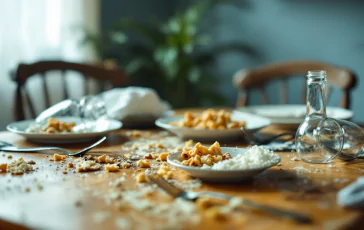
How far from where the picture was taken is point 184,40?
353 centimetres

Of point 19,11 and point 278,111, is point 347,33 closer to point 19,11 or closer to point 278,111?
point 278,111

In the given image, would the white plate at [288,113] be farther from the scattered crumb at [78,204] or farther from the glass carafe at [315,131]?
the scattered crumb at [78,204]

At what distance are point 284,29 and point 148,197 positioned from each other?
3.32 meters

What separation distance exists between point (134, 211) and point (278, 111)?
1.16m

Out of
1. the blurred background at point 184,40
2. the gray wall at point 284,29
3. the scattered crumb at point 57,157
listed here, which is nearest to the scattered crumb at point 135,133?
the scattered crumb at point 57,157

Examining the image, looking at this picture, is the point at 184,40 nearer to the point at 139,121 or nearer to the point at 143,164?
the point at 139,121

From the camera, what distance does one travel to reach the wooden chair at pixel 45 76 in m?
1.74

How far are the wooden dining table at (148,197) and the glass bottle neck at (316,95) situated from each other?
0.12 metres

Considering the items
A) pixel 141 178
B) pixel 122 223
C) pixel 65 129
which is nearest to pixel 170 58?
pixel 65 129

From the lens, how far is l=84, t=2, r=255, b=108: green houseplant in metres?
3.52

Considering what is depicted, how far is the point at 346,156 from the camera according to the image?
1.02 m

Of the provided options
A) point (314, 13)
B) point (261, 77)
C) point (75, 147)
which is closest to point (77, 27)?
point (261, 77)

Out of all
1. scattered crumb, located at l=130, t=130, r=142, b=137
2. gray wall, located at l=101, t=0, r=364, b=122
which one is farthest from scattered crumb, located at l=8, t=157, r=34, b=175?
gray wall, located at l=101, t=0, r=364, b=122

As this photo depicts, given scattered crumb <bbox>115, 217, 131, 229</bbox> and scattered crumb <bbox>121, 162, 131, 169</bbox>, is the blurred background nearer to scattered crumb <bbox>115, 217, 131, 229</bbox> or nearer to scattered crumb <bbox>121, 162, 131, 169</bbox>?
scattered crumb <bbox>121, 162, 131, 169</bbox>
